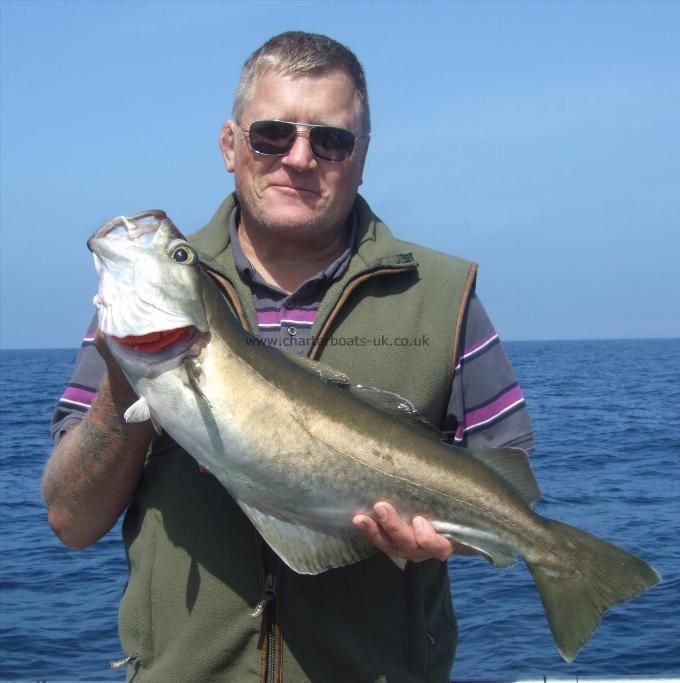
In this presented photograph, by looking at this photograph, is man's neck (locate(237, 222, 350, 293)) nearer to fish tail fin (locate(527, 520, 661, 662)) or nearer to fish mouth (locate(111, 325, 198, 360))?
fish mouth (locate(111, 325, 198, 360))

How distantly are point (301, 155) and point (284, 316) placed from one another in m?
0.67

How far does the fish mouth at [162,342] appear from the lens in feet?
10.1

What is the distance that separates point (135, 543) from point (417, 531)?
1181mm

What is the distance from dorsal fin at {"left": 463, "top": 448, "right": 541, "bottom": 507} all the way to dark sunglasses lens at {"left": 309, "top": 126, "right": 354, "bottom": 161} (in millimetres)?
1317

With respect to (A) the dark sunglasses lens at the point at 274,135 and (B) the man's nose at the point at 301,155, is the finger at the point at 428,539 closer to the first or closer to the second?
(B) the man's nose at the point at 301,155

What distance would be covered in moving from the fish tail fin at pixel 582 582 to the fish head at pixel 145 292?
1.61 meters

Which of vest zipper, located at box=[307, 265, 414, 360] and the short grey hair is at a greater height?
the short grey hair

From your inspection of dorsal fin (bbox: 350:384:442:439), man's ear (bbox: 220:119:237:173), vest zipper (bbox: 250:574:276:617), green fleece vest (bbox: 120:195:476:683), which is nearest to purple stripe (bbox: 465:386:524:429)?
green fleece vest (bbox: 120:195:476:683)

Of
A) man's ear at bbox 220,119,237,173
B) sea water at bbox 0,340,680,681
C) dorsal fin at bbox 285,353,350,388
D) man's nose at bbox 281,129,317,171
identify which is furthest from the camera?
sea water at bbox 0,340,680,681

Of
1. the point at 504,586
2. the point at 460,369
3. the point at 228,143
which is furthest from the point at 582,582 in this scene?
the point at 504,586

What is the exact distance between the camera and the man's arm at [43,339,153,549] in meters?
3.27

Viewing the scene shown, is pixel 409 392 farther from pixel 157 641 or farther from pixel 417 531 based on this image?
pixel 157 641

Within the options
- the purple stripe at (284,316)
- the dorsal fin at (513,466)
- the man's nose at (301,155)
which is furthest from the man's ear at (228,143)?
the dorsal fin at (513,466)

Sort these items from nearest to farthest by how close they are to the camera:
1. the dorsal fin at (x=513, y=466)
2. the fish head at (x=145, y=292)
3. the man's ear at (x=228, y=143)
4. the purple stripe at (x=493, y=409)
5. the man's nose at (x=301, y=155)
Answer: the fish head at (x=145, y=292), the dorsal fin at (x=513, y=466), the man's nose at (x=301, y=155), the purple stripe at (x=493, y=409), the man's ear at (x=228, y=143)
